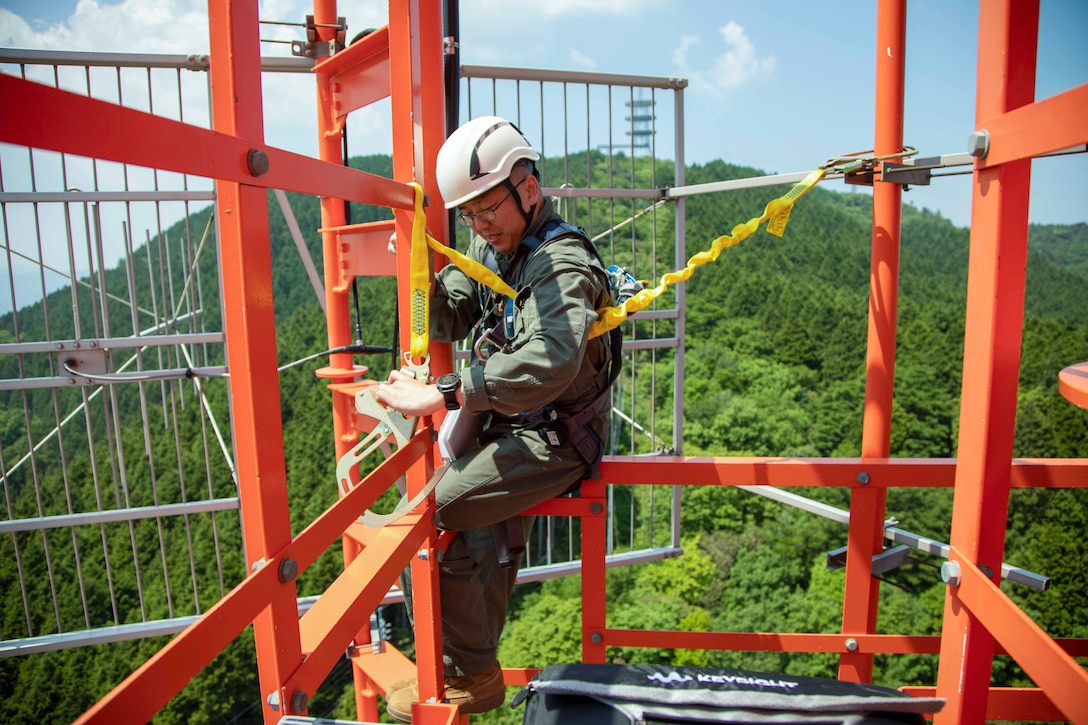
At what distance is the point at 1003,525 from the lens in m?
1.61

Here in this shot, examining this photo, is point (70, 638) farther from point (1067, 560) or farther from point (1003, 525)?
point (1067, 560)

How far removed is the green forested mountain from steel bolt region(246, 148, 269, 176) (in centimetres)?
1199

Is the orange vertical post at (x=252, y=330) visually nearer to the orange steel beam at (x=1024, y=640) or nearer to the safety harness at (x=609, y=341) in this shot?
the safety harness at (x=609, y=341)

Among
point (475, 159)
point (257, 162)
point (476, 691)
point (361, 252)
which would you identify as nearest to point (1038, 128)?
point (257, 162)

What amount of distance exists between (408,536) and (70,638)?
304 centimetres

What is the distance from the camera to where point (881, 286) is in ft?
9.60

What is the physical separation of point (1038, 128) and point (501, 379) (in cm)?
146

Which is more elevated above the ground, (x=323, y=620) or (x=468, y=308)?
(x=468, y=308)

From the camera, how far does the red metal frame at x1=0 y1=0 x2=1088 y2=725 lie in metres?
1.17

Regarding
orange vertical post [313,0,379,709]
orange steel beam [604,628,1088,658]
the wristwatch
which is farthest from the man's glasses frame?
orange steel beam [604,628,1088,658]

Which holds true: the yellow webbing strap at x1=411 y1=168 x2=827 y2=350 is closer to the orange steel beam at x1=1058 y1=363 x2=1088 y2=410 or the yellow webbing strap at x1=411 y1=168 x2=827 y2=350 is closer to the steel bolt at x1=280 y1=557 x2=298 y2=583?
the steel bolt at x1=280 y1=557 x2=298 y2=583

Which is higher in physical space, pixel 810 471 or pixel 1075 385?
pixel 1075 385

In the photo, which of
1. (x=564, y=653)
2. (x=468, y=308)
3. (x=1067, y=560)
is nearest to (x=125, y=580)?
(x=564, y=653)

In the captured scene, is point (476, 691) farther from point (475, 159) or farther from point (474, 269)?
point (475, 159)
